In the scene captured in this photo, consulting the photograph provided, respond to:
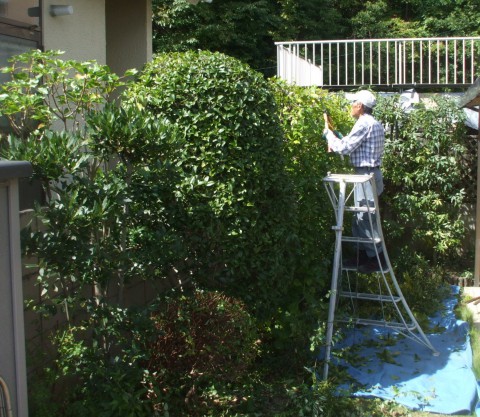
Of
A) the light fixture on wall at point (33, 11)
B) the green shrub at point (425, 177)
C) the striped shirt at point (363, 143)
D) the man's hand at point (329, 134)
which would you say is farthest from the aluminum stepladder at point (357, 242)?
the light fixture on wall at point (33, 11)

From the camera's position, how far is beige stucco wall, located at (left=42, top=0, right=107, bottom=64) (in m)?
5.70

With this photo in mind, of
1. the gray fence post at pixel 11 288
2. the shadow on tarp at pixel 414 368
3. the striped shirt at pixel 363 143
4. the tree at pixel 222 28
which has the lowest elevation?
the shadow on tarp at pixel 414 368

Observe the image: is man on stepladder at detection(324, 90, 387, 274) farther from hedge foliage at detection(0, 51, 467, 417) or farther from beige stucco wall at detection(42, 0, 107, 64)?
beige stucco wall at detection(42, 0, 107, 64)

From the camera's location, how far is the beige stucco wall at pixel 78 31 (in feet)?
18.7

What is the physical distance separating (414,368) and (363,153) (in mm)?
1865

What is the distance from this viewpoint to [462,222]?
322 inches

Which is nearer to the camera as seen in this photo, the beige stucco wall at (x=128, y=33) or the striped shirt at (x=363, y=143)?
the striped shirt at (x=363, y=143)

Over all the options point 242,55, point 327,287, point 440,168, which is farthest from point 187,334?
point 242,55

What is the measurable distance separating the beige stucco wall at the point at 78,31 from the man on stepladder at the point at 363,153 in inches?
94.3

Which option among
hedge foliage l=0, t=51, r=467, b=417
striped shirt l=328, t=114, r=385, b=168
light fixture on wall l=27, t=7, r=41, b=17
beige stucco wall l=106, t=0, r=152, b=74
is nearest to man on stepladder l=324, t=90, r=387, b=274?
striped shirt l=328, t=114, r=385, b=168

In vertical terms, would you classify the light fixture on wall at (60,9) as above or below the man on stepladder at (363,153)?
above

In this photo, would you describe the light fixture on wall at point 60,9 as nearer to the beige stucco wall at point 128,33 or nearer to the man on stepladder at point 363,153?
the beige stucco wall at point 128,33

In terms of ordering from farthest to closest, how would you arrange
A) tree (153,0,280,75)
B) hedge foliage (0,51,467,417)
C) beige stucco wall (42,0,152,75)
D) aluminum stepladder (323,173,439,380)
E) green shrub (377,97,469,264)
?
1. tree (153,0,280,75)
2. green shrub (377,97,469,264)
3. beige stucco wall (42,0,152,75)
4. aluminum stepladder (323,173,439,380)
5. hedge foliage (0,51,467,417)

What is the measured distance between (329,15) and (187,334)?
1756 centimetres
